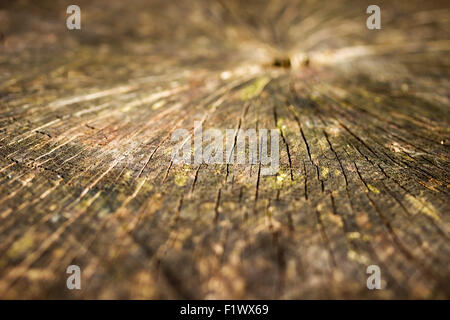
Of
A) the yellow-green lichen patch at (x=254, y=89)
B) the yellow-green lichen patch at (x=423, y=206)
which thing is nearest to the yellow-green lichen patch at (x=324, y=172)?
the yellow-green lichen patch at (x=423, y=206)

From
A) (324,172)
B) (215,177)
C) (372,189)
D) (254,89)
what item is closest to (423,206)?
(372,189)

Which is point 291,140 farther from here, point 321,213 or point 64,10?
point 64,10

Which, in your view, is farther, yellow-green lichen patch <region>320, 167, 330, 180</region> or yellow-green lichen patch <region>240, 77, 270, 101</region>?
yellow-green lichen patch <region>240, 77, 270, 101</region>

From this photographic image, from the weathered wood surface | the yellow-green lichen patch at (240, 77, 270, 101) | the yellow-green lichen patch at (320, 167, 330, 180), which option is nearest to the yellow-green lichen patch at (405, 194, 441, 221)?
the weathered wood surface

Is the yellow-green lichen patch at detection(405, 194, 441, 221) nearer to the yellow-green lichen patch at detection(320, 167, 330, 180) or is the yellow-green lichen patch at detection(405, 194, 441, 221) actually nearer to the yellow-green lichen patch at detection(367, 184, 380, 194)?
the yellow-green lichen patch at detection(367, 184, 380, 194)

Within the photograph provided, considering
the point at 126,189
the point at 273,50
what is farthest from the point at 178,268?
the point at 273,50

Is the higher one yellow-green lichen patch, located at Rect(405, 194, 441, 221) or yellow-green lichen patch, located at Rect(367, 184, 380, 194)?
yellow-green lichen patch, located at Rect(367, 184, 380, 194)

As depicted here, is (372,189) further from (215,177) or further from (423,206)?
(215,177)

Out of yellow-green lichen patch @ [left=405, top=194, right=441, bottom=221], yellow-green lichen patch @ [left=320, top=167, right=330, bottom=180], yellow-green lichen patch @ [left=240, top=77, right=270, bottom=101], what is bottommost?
yellow-green lichen patch @ [left=405, top=194, right=441, bottom=221]
